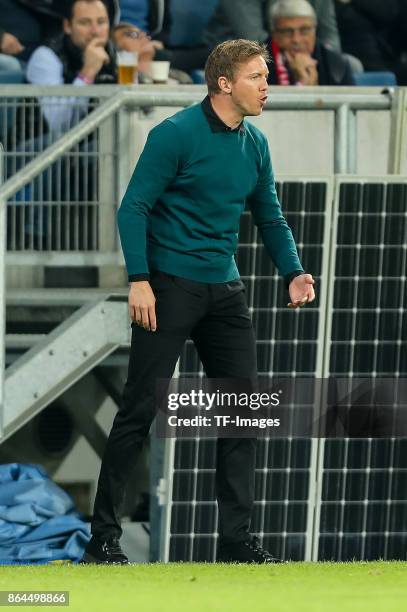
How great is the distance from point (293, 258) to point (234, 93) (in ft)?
2.33

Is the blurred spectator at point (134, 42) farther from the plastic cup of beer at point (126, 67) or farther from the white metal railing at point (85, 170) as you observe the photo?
the white metal railing at point (85, 170)

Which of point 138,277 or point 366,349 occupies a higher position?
point 138,277

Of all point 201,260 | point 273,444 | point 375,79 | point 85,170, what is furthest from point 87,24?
point 201,260

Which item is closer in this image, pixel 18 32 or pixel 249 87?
pixel 249 87

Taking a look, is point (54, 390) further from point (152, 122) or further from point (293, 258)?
point (293, 258)

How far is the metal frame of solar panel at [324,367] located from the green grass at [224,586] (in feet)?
5.43

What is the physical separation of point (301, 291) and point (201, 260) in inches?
16.2

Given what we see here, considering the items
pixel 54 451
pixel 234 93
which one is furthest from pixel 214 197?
pixel 54 451

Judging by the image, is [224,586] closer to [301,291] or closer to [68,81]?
[301,291]

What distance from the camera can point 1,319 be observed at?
891 cm

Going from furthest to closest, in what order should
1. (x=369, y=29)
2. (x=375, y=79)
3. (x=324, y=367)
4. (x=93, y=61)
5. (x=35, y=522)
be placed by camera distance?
(x=369, y=29) < (x=375, y=79) < (x=93, y=61) < (x=35, y=522) < (x=324, y=367)

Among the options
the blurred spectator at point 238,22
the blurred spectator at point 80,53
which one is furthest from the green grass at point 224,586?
the blurred spectator at point 238,22

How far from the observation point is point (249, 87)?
7195mm

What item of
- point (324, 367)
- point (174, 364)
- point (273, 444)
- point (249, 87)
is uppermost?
point (249, 87)
